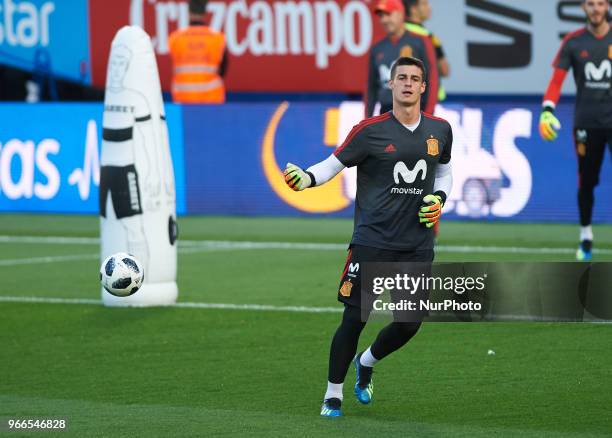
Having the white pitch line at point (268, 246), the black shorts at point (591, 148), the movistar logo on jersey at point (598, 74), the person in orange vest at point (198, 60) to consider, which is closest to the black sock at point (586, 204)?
the black shorts at point (591, 148)

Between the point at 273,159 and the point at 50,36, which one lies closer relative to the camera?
the point at 273,159

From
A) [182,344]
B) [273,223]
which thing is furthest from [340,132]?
[182,344]

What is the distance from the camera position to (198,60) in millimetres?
21922

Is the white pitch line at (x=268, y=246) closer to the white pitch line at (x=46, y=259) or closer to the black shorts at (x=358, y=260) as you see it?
the white pitch line at (x=46, y=259)

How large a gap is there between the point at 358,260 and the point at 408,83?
1.06 meters

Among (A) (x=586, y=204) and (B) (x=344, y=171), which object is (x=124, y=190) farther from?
(B) (x=344, y=171)

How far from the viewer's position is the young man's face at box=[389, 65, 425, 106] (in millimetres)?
8406

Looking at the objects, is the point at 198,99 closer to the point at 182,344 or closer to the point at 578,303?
the point at 182,344

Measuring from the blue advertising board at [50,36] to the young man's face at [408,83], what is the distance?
51.6 feet

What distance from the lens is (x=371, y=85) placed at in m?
15.4

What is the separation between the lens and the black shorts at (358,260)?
8.51 metres

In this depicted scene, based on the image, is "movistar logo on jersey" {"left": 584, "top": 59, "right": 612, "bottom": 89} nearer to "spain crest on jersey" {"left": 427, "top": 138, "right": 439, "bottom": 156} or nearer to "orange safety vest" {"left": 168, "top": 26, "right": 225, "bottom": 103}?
"spain crest on jersey" {"left": 427, "top": 138, "right": 439, "bottom": 156}

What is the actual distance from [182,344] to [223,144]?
8547 mm

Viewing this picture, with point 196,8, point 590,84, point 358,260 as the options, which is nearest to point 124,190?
point 358,260
